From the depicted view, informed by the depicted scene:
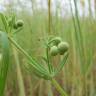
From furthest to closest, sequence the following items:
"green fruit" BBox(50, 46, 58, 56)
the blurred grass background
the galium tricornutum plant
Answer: the blurred grass background → "green fruit" BBox(50, 46, 58, 56) → the galium tricornutum plant

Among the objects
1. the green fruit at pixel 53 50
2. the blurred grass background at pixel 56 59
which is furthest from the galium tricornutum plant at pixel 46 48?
the blurred grass background at pixel 56 59

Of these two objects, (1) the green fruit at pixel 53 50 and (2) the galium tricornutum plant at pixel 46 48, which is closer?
(2) the galium tricornutum plant at pixel 46 48

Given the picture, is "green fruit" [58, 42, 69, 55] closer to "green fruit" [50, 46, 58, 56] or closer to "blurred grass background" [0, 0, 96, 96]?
"green fruit" [50, 46, 58, 56]

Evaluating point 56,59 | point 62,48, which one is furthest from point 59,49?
point 56,59

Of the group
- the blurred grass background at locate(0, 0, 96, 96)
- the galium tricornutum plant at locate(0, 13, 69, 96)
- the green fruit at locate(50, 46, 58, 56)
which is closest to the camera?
the galium tricornutum plant at locate(0, 13, 69, 96)

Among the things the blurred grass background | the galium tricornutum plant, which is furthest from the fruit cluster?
the blurred grass background

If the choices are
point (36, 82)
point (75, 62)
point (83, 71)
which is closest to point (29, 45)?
point (36, 82)

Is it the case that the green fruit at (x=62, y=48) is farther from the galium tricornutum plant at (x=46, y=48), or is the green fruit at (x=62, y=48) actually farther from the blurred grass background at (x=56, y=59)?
the blurred grass background at (x=56, y=59)

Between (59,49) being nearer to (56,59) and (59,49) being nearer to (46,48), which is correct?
(46,48)

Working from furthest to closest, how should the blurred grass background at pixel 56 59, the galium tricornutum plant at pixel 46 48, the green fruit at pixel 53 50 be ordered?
the blurred grass background at pixel 56 59, the green fruit at pixel 53 50, the galium tricornutum plant at pixel 46 48

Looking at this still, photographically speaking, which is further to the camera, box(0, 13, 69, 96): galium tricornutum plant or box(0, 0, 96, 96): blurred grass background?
box(0, 0, 96, 96): blurred grass background

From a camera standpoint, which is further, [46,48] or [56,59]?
[56,59]
